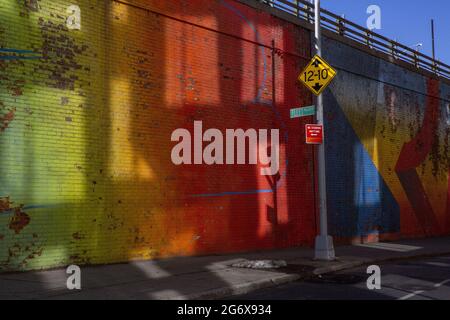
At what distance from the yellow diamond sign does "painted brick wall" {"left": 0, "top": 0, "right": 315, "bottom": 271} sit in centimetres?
233

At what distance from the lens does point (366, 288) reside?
9156mm

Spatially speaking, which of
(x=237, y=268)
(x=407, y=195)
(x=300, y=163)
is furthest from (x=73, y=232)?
(x=407, y=195)

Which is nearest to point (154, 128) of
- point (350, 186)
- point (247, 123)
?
point (247, 123)

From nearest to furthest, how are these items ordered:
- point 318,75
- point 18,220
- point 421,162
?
point 18,220, point 318,75, point 421,162

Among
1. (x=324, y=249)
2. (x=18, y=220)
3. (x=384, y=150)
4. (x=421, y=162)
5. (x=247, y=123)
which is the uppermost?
(x=247, y=123)

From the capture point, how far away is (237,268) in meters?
11.1

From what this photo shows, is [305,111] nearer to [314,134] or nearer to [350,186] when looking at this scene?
[314,134]

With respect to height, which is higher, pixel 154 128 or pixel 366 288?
pixel 154 128

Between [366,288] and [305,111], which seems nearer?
[366,288]

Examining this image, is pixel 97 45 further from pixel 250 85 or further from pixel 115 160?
pixel 250 85

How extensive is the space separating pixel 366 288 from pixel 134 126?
624 centimetres

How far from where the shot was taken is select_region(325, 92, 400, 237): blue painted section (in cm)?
1798

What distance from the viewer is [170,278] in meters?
9.66

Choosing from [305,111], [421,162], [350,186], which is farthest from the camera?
[421,162]
